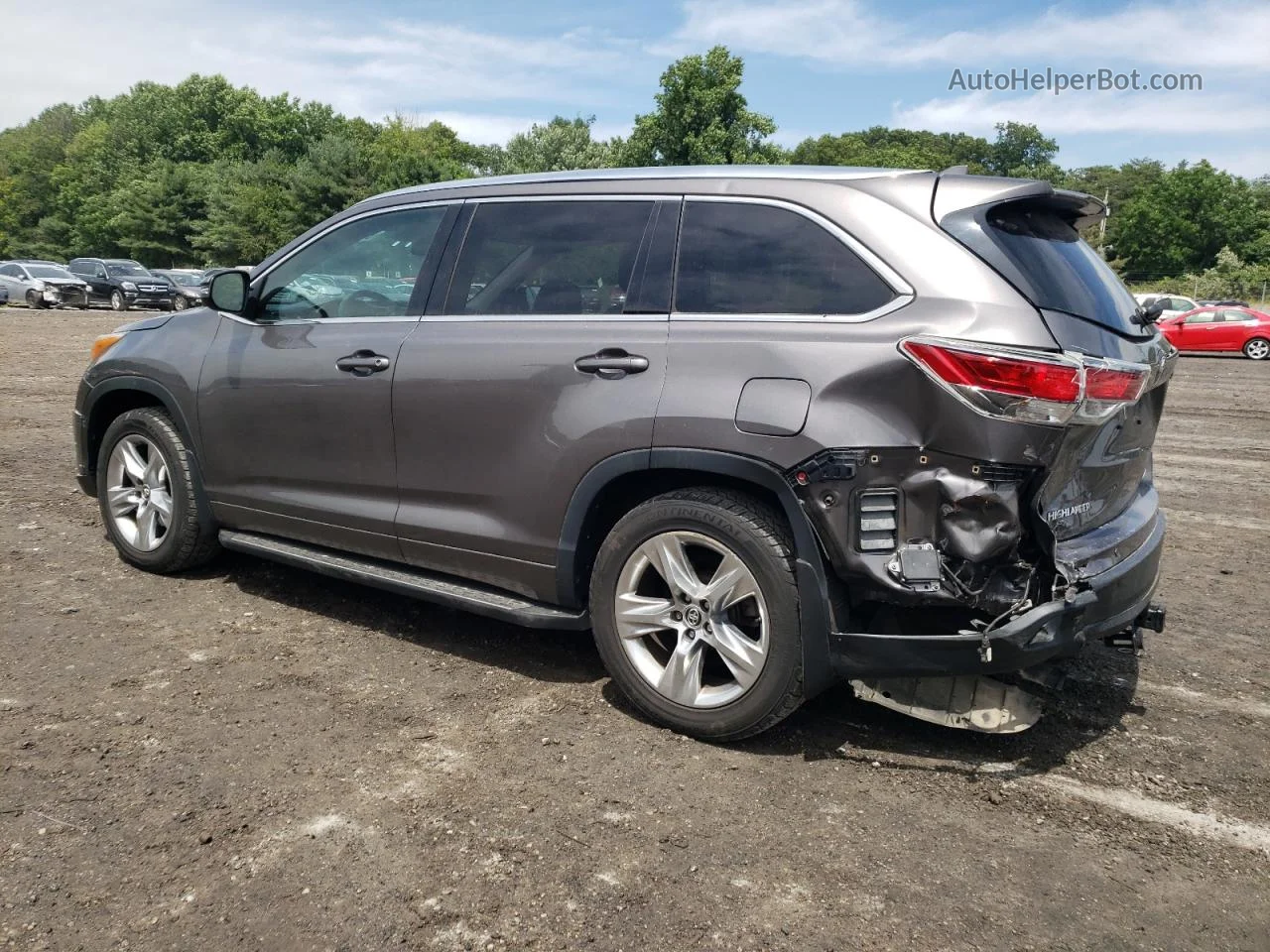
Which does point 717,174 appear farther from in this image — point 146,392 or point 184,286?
point 184,286

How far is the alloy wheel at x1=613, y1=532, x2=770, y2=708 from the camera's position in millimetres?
3422

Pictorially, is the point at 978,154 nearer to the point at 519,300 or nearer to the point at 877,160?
the point at 877,160

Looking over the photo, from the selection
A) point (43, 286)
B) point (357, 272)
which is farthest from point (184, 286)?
point (357, 272)

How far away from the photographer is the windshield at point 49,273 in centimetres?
3541

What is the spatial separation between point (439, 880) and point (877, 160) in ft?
379

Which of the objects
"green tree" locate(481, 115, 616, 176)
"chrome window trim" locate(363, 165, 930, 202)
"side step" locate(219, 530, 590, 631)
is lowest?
"side step" locate(219, 530, 590, 631)

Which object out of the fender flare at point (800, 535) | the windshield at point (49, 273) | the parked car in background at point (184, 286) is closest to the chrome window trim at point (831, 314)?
the fender flare at point (800, 535)

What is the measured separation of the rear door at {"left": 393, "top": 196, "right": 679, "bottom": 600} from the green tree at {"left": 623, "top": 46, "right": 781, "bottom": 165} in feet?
214

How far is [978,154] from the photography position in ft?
452

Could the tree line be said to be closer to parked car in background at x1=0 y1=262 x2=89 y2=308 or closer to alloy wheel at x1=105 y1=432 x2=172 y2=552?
parked car in background at x1=0 y1=262 x2=89 y2=308

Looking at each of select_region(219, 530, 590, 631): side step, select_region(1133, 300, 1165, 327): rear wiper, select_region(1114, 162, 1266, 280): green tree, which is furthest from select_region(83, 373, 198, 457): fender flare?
select_region(1114, 162, 1266, 280): green tree

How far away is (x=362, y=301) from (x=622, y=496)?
157 centimetres

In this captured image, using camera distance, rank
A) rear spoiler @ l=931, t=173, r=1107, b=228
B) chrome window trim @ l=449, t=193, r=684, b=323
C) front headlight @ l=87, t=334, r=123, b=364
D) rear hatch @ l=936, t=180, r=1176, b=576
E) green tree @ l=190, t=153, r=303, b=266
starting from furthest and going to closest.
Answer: green tree @ l=190, t=153, r=303, b=266 → front headlight @ l=87, t=334, r=123, b=364 → chrome window trim @ l=449, t=193, r=684, b=323 → rear spoiler @ l=931, t=173, r=1107, b=228 → rear hatch @ l=936, t=180, r=1176, b=576

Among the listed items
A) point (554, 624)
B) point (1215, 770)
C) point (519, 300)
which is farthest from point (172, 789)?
point (1215, 770)
